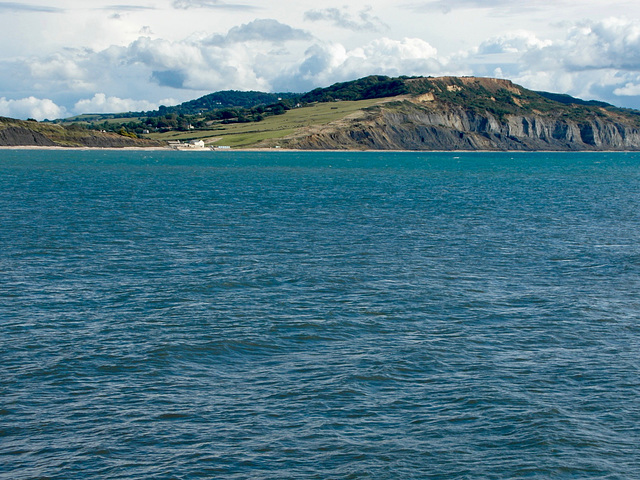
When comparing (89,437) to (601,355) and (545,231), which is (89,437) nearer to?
(601,355)

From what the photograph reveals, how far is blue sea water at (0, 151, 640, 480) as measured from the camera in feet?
47.3

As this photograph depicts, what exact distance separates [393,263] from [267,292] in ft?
28.7

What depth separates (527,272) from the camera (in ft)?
107

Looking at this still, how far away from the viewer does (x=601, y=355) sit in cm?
2050

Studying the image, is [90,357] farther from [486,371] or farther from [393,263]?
[393,263]

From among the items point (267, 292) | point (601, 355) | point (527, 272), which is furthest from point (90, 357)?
point (527, 272)

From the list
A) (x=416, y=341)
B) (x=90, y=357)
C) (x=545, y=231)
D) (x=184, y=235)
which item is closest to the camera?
(x=90, y=357)

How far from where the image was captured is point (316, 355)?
20.4 metres

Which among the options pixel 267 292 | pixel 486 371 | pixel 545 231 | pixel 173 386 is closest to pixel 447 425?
pixel 486 371

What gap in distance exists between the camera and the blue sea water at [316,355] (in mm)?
14430

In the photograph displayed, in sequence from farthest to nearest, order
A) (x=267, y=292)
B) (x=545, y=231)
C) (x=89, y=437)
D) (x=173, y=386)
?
(x=545, y=231) < (x=267, y=292) < (x=173, y=386) < (x=89, y=437)

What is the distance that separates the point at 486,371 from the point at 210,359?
774 cm

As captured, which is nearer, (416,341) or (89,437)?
(89,437)

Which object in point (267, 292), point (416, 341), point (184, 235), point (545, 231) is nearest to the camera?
point (416, 341)
